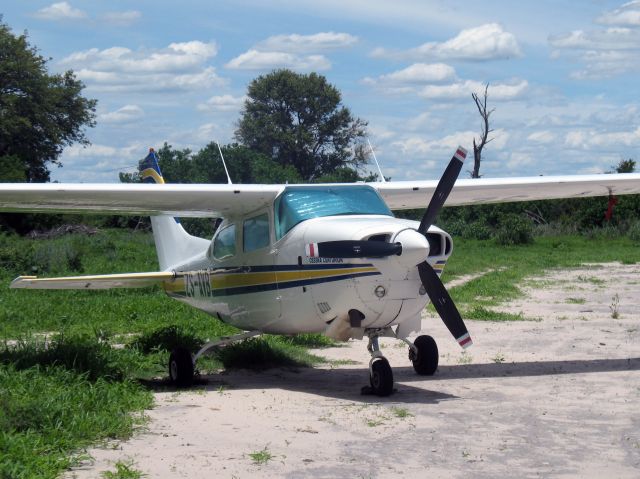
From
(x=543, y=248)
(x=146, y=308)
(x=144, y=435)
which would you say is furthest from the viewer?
(x=543, y=248)

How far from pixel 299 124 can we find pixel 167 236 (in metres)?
52.2

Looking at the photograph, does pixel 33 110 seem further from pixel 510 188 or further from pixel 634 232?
pixel 510 188

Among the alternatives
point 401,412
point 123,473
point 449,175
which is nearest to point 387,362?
point 401,412

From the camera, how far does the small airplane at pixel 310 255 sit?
9.16 meters

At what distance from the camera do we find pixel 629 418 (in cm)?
822

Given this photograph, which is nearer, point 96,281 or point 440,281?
point 440,281

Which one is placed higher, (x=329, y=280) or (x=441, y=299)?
(x=329, y=280)

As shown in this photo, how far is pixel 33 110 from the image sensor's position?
164ft

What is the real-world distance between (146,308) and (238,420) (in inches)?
335

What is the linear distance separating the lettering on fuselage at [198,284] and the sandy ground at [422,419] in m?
1.24

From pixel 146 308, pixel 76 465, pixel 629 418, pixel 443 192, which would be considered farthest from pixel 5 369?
pixel 146 308

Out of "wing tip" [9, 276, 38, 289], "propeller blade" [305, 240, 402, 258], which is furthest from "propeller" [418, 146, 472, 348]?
"wing tip" [9, 276, 38, 289]

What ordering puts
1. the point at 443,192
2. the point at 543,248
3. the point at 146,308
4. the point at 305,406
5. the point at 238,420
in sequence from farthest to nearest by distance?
the point at 543,248, the point at 146,308, the point at 443,192, the point at 305,406, the point at 238,420

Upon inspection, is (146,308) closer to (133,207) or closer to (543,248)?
(133,207)
